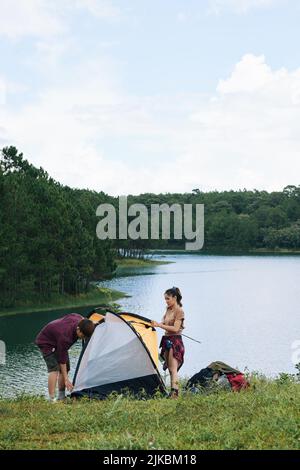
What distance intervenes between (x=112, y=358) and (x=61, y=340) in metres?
1.01

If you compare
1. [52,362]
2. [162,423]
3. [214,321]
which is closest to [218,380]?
[52,362]

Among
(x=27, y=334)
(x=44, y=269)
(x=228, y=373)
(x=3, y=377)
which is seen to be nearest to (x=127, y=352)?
(x=228, y=373)

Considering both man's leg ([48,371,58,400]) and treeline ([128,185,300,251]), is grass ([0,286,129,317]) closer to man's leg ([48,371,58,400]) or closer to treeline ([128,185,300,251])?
man's leg ([48,371,58,400])

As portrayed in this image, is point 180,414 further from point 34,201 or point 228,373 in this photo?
point 34,201

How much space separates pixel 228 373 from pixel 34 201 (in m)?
42.4

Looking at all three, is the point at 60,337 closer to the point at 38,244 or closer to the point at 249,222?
the point at 38,244

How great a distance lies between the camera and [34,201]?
5066 cm

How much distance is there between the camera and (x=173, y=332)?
1004 centimetres

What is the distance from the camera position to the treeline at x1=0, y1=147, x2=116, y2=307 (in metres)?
46.2

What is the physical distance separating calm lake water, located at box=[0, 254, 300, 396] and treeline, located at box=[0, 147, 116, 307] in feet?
10.4

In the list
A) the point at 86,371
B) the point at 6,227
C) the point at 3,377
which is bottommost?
the point at 3,377
